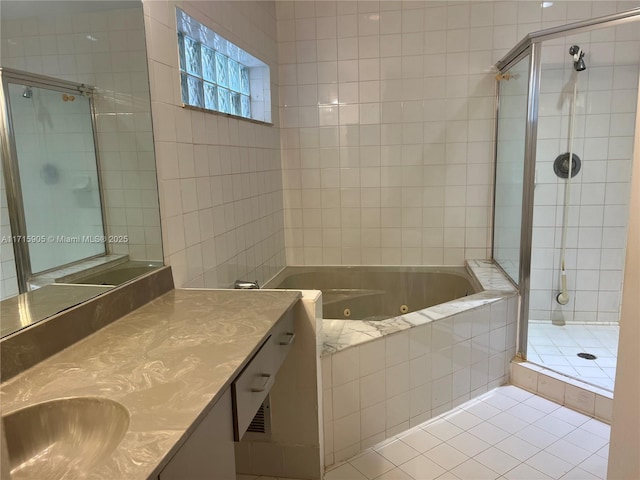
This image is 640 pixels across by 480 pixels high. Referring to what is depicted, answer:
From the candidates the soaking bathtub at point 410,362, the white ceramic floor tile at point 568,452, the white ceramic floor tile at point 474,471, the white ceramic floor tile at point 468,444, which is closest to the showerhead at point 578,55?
the soaking bathtub at point 410,362

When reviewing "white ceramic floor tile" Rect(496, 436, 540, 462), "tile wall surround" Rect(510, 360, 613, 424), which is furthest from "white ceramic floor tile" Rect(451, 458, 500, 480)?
"tile wall surround" Rect(510, 360, 613, 424)

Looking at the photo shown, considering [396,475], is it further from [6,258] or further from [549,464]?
[6,258]

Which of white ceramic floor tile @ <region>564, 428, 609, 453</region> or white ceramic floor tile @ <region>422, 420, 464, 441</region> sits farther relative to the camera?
white ceramic floor tile @ <region>422, 420, 464, 441</region>

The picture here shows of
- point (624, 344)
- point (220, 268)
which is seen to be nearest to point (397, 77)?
point (220, 268)

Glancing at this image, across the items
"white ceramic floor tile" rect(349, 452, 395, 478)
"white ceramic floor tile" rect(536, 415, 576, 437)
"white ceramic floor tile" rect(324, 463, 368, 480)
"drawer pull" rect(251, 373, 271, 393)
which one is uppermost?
"drawer pull" rect(251, 373, 271, 393)

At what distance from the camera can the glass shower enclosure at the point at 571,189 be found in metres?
2.72

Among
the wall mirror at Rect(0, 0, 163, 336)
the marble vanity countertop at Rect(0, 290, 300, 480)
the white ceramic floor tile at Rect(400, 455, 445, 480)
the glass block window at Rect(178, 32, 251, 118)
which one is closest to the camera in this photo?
the marble vanity countertop at Rect(0, 290, 300, 480)

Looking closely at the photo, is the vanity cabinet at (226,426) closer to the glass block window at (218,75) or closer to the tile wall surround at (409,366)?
the tile wall surround at (409,366)

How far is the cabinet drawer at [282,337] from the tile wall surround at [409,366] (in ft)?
0.97

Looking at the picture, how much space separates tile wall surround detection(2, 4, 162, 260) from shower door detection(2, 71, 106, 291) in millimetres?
56

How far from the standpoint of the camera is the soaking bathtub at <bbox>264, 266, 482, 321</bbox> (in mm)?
3225

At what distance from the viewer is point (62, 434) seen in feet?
3.11

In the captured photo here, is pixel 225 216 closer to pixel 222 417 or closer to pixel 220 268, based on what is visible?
pixel 220 268

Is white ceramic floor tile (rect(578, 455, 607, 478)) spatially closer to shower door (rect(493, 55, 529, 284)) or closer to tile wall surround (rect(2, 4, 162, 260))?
shower door (rect(493, 55, 529, 284))
